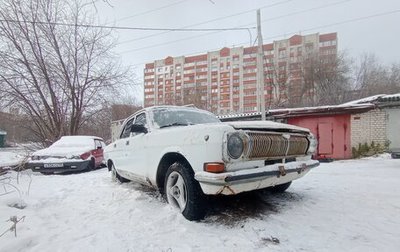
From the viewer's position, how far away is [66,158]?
931 cm

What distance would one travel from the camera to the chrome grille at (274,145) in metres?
3.28

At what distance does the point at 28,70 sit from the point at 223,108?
47.6 meters

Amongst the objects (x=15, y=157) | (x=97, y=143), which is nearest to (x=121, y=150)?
(x=15, y=157)

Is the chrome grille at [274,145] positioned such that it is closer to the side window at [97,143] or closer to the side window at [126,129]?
the side window at [126,129]

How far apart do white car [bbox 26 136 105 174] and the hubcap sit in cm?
648

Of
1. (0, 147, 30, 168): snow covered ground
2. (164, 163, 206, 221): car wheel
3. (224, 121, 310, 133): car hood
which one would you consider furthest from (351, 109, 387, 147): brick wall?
(0, 147, 30, 168): snow covered ground

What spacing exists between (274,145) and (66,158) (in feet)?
25.7

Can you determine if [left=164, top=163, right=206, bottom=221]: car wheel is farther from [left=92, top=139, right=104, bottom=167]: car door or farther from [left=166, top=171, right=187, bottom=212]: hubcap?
[left=92, top=139, right=104, bottom=167]: car door

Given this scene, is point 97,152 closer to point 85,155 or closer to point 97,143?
point 97,143

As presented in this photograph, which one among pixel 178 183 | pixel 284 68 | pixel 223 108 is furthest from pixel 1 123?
pixel 223 108

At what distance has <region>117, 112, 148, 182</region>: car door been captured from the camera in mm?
4656

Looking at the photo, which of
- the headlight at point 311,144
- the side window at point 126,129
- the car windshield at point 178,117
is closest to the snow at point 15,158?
the side window at point 126,129

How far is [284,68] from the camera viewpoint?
3891 centimetres

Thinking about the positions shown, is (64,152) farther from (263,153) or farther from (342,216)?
(342,216)
